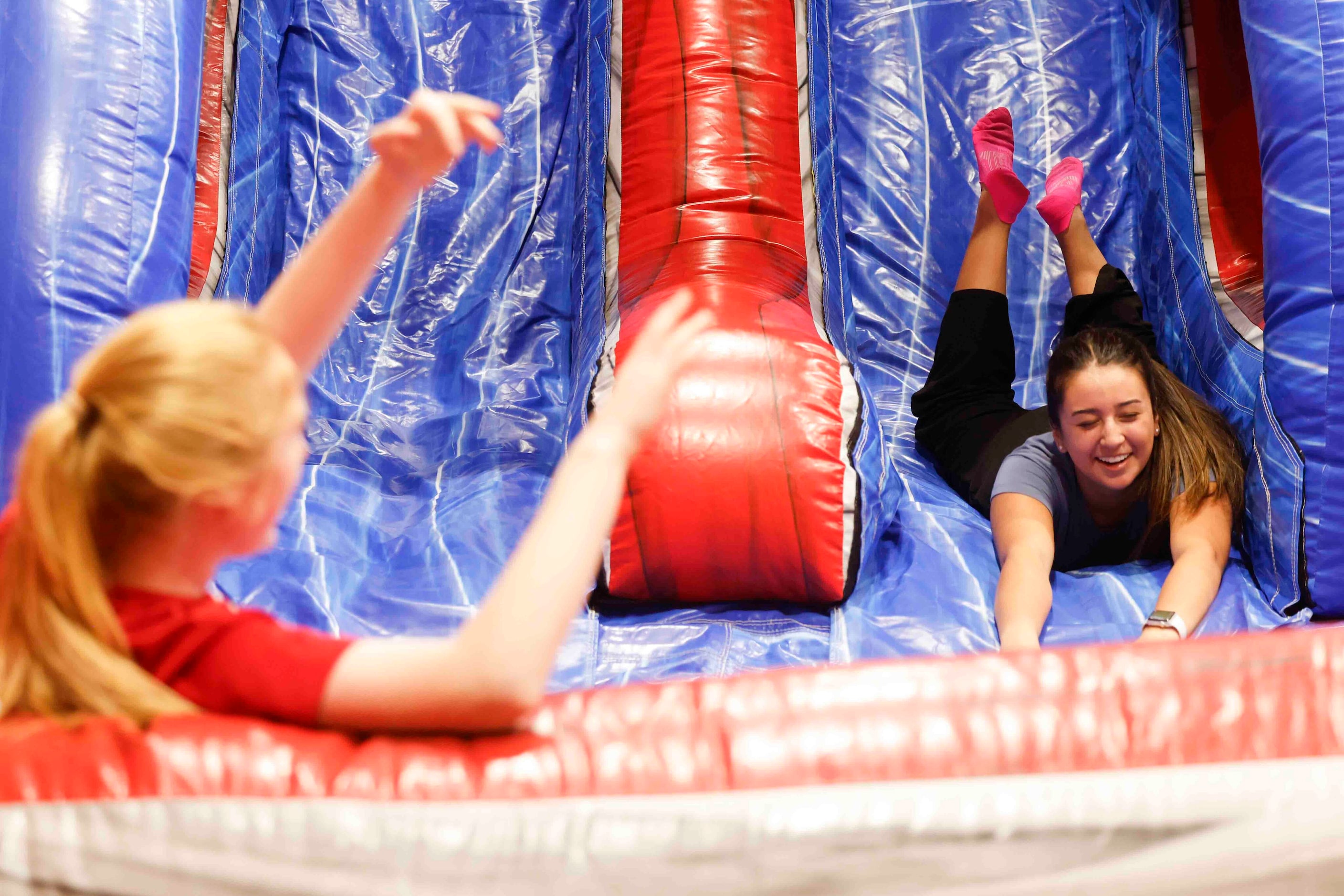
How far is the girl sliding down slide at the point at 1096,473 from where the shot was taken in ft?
4.63

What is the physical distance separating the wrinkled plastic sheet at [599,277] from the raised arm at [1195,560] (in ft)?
0.14

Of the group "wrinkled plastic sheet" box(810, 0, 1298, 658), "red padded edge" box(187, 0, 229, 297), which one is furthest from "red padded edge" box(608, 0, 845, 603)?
"red padded edge" box(187, 0, 229, 297)

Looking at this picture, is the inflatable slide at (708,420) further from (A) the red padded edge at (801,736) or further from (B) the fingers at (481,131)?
(B) the fingers at (481,131)

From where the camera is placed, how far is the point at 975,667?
701mm

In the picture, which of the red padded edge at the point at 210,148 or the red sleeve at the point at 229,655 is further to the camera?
the red padded edge at the point at 210,148

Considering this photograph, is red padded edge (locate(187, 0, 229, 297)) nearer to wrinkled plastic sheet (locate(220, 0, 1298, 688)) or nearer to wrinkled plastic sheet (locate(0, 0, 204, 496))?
wrinkled plastic sheet (locate(220, 0, 1298, 688))

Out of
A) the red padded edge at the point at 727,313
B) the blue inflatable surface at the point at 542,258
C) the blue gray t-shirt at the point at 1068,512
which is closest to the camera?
the blue inflatable surface at the point at 542,258

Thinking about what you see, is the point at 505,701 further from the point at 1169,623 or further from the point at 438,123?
the point at 1169,623

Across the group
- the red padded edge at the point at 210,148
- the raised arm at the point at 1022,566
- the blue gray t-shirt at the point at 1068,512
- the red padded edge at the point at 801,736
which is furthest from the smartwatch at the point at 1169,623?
the red padded edge at the point at 210,148

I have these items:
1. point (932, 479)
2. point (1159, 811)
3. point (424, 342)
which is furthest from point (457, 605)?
point (1159, 811)

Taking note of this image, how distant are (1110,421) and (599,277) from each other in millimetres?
840

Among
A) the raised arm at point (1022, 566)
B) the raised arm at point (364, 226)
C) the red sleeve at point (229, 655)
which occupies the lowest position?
the raised arm at point (1022, 566)

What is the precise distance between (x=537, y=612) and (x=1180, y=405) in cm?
124

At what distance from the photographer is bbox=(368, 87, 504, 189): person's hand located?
2.36 feet
